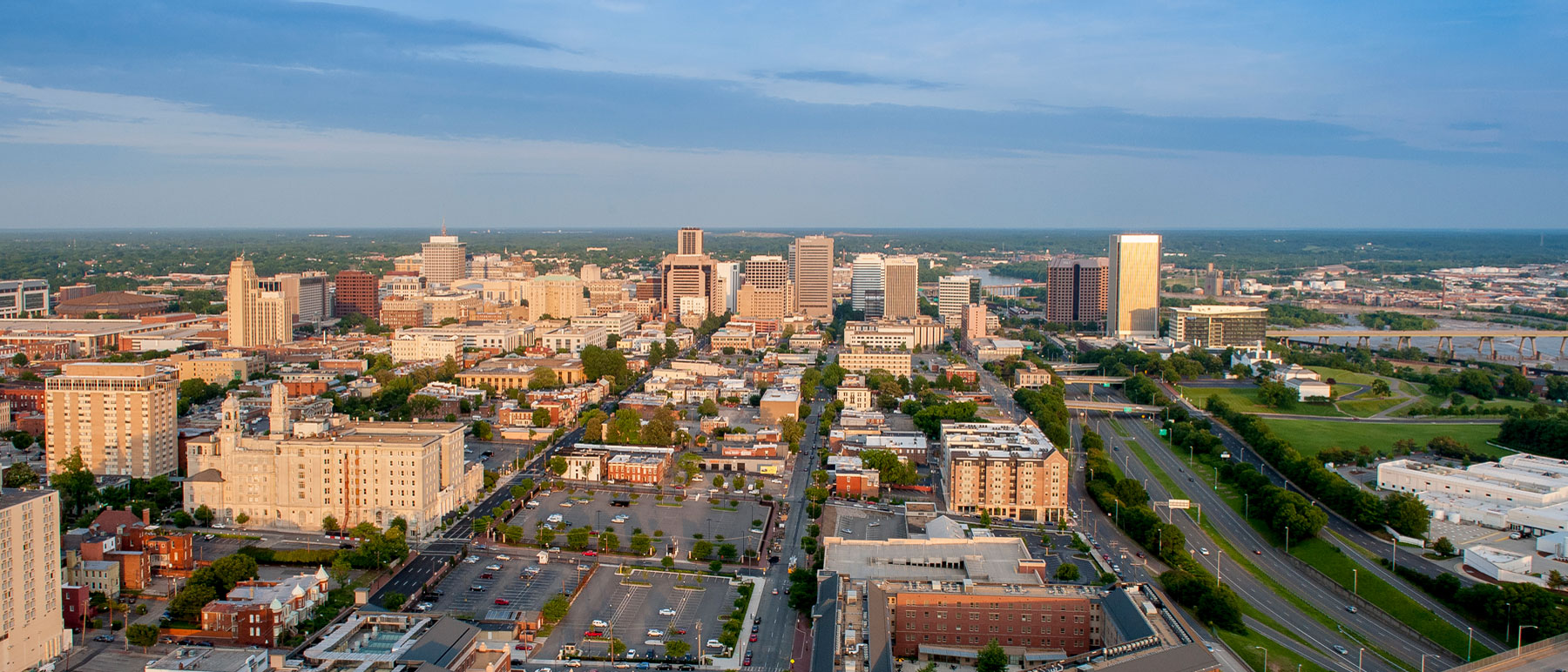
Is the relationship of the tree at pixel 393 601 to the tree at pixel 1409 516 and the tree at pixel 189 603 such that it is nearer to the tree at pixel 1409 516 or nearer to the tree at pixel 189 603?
the tree at pixel 189 603

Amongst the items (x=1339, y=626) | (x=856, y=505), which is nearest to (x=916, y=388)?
(x=856, y=505)

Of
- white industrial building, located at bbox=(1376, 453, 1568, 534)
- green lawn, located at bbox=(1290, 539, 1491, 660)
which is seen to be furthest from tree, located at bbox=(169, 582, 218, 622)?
white industrial building, located at bbox=(1376, 453, 1568, 534)

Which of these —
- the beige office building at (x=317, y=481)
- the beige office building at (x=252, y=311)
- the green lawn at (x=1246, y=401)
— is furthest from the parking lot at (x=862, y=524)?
the beige office building at (x=252, y=311)

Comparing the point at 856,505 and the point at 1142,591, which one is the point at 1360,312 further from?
the point at 1142,591

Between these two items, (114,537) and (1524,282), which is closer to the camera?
(114,537)

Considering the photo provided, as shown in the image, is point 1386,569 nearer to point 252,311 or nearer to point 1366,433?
point 1366,433

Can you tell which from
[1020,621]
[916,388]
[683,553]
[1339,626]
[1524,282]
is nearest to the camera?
[1020,621]
